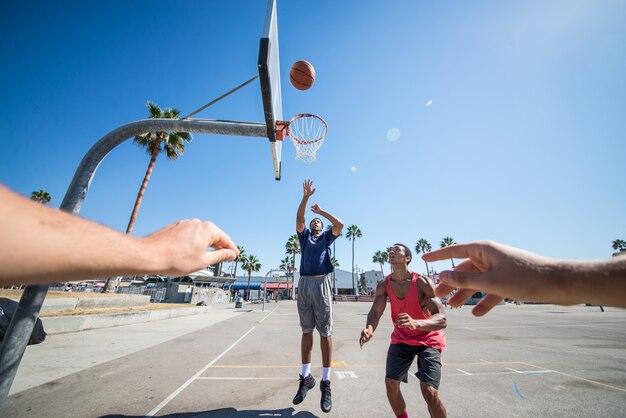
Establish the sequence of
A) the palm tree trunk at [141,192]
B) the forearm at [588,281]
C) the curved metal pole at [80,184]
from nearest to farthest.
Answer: the forearm at [588,281], the curved metal pole at [80,184], the palm tree trunk at [141,192]

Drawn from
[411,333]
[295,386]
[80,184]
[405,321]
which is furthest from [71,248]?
[295,386]

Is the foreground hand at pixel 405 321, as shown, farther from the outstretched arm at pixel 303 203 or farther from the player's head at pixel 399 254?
the outstretched arm at pixel 303 203

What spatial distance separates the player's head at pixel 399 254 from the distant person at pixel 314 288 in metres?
0.97

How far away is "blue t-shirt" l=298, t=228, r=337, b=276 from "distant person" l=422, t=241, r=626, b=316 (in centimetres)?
363

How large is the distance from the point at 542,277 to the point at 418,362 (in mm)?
3099

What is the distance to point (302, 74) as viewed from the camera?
5.96 meters

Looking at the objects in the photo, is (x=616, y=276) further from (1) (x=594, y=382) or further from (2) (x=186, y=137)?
(2) (x=186, y=137)

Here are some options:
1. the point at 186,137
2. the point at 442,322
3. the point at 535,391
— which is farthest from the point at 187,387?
the point at 186,137

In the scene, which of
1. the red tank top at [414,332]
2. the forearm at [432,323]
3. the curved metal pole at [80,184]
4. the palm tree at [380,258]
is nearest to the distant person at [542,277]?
the forearm at [432,323]

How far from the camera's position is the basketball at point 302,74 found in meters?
5.95

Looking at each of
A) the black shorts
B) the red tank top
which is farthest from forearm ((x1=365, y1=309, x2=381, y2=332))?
the black shorts

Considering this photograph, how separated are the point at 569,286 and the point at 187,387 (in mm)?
5891

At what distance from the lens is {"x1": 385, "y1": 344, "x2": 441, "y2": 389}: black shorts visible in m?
3.46

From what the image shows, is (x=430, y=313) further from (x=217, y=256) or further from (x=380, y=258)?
(x=380, y=258)
